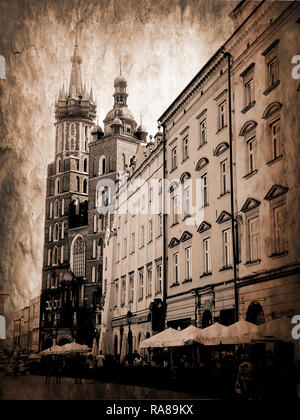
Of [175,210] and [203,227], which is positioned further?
[175,210]

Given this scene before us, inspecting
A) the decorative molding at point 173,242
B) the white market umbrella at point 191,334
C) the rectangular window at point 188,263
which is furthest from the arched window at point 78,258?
the white market umbrella at point 191,334

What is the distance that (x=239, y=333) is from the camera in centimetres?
899

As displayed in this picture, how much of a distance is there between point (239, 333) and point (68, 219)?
3.90 metres

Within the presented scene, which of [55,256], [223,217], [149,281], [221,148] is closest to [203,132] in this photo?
[221,148]

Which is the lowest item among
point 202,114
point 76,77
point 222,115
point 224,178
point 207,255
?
point 207,255

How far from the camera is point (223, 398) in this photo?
28.8 feet

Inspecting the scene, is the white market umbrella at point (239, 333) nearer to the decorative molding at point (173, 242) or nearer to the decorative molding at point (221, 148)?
the decorative molding at point (173, 242)

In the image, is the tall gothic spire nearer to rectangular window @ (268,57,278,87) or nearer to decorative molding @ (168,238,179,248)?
decorative molding @ (168,238,179,248)

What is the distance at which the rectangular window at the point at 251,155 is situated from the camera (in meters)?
9.62

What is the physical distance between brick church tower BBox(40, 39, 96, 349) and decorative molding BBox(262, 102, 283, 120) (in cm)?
342

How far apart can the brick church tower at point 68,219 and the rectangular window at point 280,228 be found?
3.50m

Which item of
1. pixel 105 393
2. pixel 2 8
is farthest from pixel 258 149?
pixel 2 8

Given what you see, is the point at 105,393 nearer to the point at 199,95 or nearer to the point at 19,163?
the point at 19,163

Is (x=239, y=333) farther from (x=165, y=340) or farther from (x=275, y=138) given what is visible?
(x=275, y=138)
